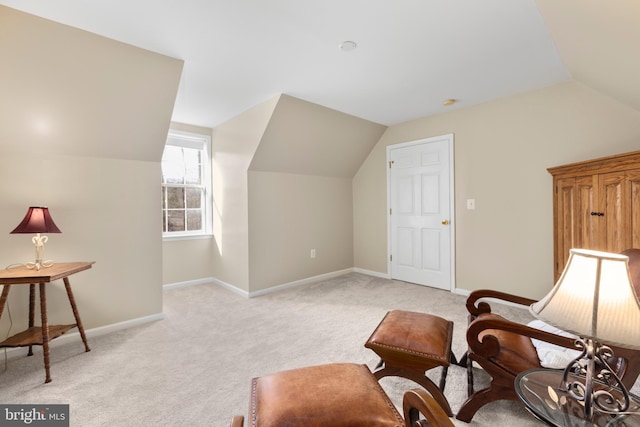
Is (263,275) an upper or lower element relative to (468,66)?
lower

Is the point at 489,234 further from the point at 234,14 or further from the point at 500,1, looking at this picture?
the point at 234,14

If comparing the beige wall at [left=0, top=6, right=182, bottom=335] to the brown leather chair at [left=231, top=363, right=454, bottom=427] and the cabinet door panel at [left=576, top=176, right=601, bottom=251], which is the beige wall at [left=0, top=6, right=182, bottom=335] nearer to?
the brown leather chair at [left=231, top=363, right=454, bottom=427]

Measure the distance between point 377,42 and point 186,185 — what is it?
340 centimetres

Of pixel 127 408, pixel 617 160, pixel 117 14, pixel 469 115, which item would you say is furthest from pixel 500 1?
pixel 127 408

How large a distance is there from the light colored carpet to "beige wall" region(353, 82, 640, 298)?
495mm

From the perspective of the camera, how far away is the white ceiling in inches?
71.6

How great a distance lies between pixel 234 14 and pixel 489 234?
350cm

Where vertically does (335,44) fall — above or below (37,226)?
above

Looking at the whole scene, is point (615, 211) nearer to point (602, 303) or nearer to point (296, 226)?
point (602, 303)

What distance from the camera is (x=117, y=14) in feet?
6.10

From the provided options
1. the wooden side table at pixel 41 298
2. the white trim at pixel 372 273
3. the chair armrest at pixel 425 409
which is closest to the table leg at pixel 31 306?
the wooden side table at pixel 41 298

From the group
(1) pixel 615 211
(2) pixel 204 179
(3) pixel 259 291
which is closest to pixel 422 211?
(1) pixel 615 211

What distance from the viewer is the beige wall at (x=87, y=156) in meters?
2.08

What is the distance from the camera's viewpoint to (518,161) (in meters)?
3.30
